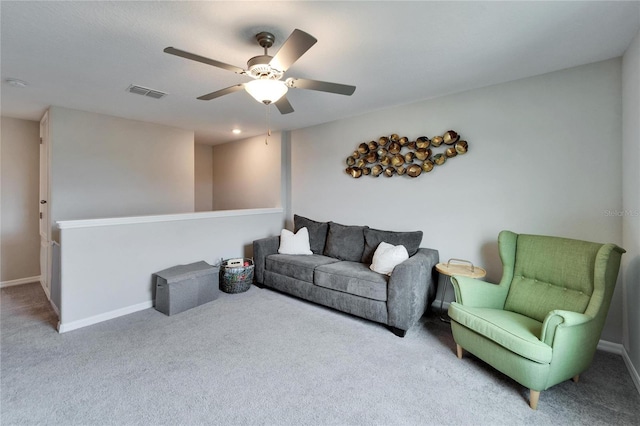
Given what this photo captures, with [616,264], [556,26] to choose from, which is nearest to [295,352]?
[616,264]

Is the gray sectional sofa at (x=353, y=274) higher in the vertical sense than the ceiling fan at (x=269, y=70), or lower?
lower

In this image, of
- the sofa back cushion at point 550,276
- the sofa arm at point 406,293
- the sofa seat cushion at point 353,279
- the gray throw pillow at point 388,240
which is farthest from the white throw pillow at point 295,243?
the sofa back cushion at point 550,276

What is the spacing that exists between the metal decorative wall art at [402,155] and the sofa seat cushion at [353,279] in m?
1.29

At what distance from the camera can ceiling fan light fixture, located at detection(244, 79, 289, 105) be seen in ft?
6.36

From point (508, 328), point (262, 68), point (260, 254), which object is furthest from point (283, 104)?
point (508, 328)

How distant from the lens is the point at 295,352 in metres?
2.37

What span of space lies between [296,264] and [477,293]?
1.98 meters

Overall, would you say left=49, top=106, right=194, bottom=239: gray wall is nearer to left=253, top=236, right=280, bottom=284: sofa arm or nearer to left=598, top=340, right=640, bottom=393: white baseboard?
left=253, top=236, right=280, bottom=284: sofa arm

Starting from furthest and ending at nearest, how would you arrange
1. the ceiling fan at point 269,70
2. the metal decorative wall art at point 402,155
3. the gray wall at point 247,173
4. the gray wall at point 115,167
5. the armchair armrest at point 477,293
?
the gray wall at point 247,173 → the gray wall at point 115,167 → the metal decorative wall art at point 402,155 → the armchair armrest at point 477,293 → the ceiling fan at point 269,70

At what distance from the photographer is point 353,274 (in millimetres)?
3027

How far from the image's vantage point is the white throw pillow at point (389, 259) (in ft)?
9.64

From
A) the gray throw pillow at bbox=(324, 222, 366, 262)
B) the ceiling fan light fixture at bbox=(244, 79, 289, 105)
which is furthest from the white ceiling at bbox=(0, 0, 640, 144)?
the gray throw pillow at bbox=(324, 222, 366, 262)

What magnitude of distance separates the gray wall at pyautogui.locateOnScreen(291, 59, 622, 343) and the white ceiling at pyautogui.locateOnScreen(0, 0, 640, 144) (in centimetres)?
23

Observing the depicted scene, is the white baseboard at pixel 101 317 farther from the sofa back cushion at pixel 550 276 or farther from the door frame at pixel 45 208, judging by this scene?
the sofa back cushion at pixel 550 276
